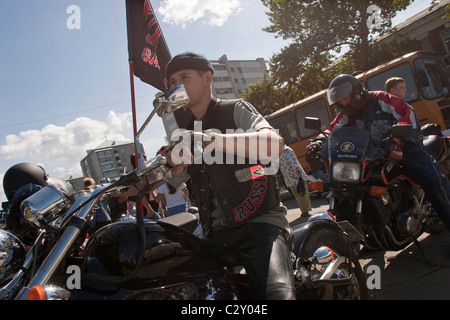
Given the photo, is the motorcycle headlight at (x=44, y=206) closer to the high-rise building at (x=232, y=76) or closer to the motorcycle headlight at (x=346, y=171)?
the motorcycle headlight at (x=346, y=171)

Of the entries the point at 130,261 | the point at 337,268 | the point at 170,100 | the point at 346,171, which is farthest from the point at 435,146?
the point at 130,261

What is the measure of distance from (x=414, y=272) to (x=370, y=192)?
88 cm

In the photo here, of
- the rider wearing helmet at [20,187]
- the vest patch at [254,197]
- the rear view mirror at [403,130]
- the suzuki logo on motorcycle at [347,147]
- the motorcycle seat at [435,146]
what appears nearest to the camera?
the vest patch at [254,197]

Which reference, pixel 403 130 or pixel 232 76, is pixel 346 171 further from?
pixel 232 76

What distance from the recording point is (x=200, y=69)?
6.10 feet

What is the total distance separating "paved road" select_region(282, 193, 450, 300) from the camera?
2.70 metres

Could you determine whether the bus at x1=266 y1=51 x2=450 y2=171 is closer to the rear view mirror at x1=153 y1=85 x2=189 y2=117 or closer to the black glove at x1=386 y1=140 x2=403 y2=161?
the black glove at x1=386 y1=140 x2=403 y2=161

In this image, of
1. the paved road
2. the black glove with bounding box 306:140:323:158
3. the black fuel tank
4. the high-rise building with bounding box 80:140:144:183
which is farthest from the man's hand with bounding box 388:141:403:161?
the high-rise building with bounding box 80:140:144:183

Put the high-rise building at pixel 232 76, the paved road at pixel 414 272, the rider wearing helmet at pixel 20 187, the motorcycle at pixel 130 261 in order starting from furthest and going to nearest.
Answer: the high-rise building at pixel 232 76 < the paved road at pixel 414 272 < the rider wearing helmet at pixel 20 187 < the motorcycle at pixel 130 261

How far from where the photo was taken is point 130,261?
1.23m

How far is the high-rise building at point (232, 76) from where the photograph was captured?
74938mm

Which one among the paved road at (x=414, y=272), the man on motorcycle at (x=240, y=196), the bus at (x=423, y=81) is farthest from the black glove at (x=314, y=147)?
the bus at (x=423, y=81)

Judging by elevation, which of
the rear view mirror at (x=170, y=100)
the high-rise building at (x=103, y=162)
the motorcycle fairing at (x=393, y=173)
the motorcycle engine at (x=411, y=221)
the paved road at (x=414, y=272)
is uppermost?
the high-rise building at (x=103, y=162)

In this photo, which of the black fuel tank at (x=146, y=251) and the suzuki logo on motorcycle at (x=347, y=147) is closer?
the black fuel tank at (x=146, y=251)
